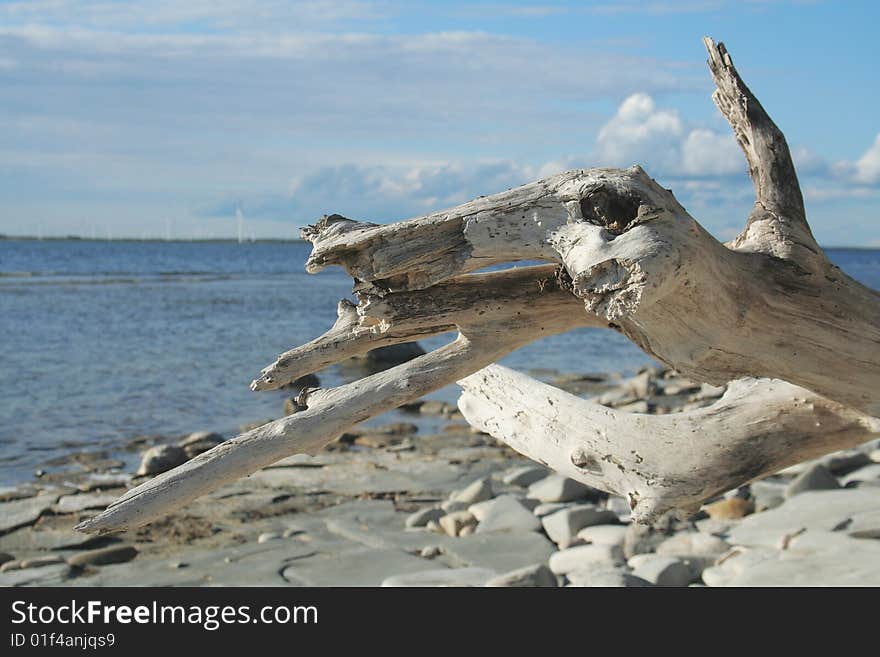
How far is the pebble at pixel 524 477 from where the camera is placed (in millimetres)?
8773

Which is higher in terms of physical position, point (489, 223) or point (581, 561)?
point (489, 223)

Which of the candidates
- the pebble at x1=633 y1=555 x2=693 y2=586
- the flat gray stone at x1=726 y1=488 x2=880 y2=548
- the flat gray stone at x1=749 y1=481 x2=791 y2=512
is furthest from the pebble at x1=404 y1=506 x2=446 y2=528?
the flat gray stone at x1=749 y1=481 x2=791 y2=512

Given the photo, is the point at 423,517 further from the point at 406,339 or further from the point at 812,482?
the point at 406,339

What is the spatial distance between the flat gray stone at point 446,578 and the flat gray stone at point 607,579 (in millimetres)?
547

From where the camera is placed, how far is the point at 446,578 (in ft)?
19.7

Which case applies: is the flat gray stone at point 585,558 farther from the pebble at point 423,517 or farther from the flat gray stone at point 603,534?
the pebble at point 423,517

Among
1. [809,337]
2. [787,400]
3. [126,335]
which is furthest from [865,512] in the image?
[126,335]

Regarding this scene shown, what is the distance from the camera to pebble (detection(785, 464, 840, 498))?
24.8 feet

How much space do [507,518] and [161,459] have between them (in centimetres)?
368

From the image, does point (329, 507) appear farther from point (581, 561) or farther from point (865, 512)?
point (865, 512)

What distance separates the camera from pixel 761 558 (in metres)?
5.98

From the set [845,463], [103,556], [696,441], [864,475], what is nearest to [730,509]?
[864,475]

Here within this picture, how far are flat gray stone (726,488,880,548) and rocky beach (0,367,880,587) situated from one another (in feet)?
0.06

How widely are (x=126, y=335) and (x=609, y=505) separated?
15448 millimetres
